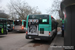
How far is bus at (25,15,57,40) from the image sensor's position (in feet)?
27.4

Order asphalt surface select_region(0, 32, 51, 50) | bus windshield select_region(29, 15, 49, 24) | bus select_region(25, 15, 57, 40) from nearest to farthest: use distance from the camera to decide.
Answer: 1. asphalt surface select_region(0, 32, 51, 50)
2. bus select_region(25, 15, 57, 40)
3. bus windshield select_region(29, 15, 49, 24)

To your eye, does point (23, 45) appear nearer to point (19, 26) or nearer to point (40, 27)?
point (40, 27)

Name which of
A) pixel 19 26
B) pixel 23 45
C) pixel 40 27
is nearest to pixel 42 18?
pixel 40 27

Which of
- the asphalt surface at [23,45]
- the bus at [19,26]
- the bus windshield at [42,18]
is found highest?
the bus windshield at [42,18]

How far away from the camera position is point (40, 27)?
27.9 feet

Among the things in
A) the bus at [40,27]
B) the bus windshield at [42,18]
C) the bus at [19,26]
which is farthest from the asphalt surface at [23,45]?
the bus at [19,26]

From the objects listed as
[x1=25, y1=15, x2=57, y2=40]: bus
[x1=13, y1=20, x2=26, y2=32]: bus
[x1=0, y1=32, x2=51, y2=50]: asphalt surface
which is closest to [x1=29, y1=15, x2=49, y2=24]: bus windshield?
[x1=25, y1=15, x2=57, y2=40]: bus

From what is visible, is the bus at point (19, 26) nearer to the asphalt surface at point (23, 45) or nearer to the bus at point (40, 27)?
the asphalt surface at point (23, 45)

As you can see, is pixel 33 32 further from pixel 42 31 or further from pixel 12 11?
pixel 12 11

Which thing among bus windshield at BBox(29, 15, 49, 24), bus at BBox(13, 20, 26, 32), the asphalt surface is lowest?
the asphalt surface

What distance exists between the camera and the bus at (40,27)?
8344 millimetres

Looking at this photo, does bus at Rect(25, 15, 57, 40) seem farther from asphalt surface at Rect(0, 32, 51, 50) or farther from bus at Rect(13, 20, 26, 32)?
bus at Rect(13, 20, 26, 32)

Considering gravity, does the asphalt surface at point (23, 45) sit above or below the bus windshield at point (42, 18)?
below

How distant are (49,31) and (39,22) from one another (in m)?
1.26
